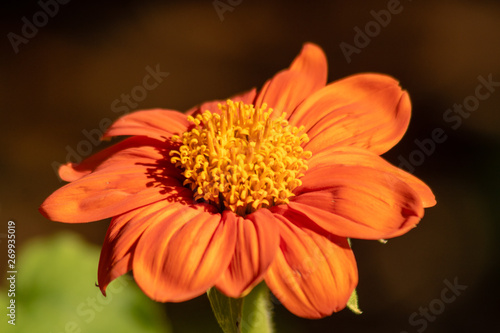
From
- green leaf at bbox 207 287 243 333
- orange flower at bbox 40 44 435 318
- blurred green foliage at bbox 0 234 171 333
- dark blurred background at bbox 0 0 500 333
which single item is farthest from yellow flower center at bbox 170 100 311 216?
dark blurred background at bbox 0 0 500 333

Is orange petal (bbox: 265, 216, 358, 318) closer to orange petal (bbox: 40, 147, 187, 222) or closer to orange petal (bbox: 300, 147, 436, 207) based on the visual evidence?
orange petal (bbox: 300, 147, 436, 207)

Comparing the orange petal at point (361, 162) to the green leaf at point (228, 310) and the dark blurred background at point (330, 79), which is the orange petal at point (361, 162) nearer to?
the green leaf at point (228, 310)

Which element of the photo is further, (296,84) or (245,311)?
(296,84)

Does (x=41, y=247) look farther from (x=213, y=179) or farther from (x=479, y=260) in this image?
(x=479, y=260)

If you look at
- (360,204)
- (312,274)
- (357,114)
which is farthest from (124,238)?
(357,114)

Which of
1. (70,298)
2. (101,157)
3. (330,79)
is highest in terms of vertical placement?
(101,157)

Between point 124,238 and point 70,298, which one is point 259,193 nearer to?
point 124,238
